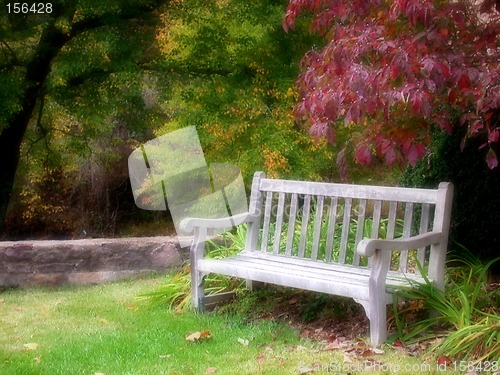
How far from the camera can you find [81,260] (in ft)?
22.4

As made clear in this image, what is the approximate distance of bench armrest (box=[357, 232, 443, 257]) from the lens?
412cm

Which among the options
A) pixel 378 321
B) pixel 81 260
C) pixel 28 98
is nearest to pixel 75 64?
pixel 28 98

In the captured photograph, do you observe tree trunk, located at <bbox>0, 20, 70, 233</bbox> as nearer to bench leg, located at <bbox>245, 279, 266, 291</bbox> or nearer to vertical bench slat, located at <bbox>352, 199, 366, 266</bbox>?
bench leg, located at <bbox>245, 279, 266, 291</bbox>

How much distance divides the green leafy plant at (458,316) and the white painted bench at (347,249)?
13 cm

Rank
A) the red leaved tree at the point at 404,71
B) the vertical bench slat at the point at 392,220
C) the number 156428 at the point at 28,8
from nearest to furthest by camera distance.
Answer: the red leaved tree at the point at 404,71
the vertical bench slat at the point at 392,220
the number 156428 at the point at 28,8

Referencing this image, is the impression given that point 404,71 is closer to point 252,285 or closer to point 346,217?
point 346,217

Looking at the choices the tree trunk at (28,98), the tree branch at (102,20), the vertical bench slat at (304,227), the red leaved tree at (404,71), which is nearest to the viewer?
the red leaved tree at (404,71)

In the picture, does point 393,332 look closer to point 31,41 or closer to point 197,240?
point 197,240

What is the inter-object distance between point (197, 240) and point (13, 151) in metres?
6.65

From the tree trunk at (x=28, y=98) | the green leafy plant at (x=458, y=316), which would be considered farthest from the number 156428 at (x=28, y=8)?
the green leafy plant at (x=458, y=316)

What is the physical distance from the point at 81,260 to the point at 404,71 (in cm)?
438

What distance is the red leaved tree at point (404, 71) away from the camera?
347 centimetres

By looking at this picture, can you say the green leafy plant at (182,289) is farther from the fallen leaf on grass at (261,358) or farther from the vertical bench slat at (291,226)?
the fallen leaf on grass at (261,358)

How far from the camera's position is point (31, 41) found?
11180mm
